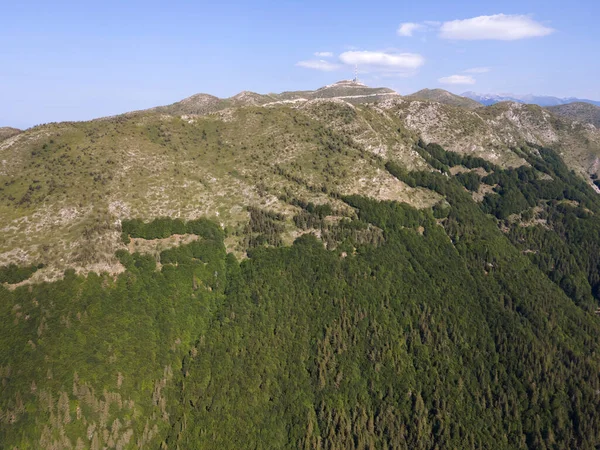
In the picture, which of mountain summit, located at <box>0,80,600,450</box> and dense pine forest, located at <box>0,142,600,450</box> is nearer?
dense pine forest, located at <box>0,142,600,450</box>

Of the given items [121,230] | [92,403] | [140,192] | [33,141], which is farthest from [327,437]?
[33,141]

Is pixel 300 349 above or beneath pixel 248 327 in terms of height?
beneath

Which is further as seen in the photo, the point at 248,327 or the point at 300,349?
the point at 300,349

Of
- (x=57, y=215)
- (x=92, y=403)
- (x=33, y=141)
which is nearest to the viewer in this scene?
(x=92, y=403)

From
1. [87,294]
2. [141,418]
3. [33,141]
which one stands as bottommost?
[141,418]

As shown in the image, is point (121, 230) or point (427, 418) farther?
point (121, 230)

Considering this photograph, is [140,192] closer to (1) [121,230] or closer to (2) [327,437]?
(1) [121,230]

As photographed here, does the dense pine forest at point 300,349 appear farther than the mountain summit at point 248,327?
No

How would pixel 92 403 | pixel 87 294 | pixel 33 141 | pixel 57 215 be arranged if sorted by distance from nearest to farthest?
1. pixel 92 403
2. pixel 87 294
3. pixel 57 215
4. pixel 33 141
